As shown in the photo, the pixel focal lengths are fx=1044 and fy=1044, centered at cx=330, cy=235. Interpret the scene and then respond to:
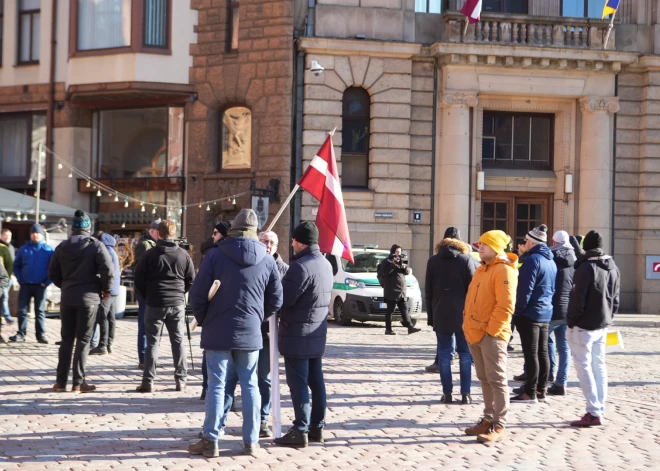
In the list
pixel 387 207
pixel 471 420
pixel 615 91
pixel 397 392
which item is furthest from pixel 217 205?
pixel 471 420

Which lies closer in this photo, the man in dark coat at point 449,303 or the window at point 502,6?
the man in dark coat at point 449,303

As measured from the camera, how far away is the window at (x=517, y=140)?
29406 mm

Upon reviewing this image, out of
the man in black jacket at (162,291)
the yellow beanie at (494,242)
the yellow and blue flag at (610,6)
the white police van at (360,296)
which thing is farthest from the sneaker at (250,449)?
the yellow and blue flag at (610,6)

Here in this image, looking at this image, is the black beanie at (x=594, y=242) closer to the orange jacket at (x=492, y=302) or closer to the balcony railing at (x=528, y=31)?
the orange jacket at (x=492, y=302)

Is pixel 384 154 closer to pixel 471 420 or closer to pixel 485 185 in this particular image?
pixel 485 185

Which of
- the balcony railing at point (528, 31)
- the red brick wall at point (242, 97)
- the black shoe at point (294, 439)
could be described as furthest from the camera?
the balcony railing at point (528, 31)

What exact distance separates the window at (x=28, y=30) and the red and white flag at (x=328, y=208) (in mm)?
20832

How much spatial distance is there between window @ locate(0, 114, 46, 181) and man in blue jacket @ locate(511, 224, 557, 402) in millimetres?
21828

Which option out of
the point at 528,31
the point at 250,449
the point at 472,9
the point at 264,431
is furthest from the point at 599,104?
the point at 250,449

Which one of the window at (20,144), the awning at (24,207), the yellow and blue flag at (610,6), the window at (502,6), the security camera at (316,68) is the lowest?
the awning at (24,207)

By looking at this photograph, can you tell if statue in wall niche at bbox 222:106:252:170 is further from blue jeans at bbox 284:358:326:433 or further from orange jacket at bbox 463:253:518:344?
blue jeans at bbox 284:358:326:433

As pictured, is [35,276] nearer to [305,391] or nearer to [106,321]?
[106,321]

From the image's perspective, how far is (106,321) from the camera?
49.8ft

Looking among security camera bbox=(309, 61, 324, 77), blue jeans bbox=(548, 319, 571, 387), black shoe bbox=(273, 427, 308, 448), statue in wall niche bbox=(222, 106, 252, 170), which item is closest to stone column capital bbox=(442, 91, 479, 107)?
security camera bbox=(309, 61, 324, 77)
